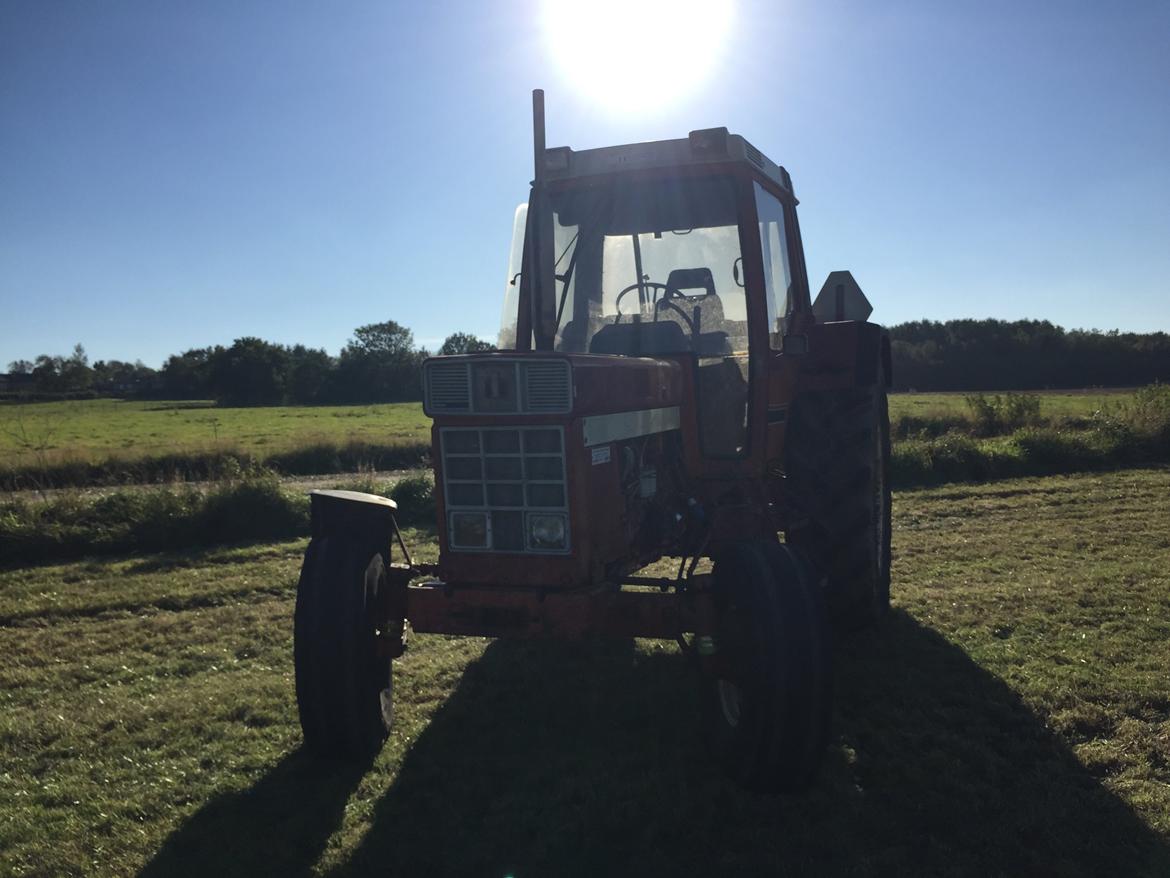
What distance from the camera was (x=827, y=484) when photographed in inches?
192

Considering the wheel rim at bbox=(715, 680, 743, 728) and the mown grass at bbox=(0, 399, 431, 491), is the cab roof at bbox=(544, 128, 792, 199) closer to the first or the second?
the wheel rim at bbox=(715, 680, 743, 728)

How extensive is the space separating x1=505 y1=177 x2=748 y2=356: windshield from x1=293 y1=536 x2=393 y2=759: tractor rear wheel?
64.1 inches

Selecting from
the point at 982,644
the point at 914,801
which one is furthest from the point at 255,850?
the point at 982,644

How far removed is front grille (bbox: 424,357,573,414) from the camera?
3314 millimetres

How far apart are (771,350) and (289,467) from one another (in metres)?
14.9

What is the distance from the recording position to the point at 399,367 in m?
51.8

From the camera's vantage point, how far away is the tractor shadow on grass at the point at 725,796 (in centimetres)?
291

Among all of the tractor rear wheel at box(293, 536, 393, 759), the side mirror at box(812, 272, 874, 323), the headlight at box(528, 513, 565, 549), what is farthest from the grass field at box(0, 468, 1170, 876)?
the side mirror at box(812, 272, 874, 323)

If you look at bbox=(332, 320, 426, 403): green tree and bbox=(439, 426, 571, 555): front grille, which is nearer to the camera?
bbox=(439, 426, 571, 555): front grille

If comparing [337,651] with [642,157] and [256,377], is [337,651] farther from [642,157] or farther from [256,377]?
[256,377]

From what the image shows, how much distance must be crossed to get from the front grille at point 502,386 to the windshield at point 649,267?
3.53 feet

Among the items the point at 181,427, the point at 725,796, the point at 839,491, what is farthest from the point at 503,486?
the point at 181,427

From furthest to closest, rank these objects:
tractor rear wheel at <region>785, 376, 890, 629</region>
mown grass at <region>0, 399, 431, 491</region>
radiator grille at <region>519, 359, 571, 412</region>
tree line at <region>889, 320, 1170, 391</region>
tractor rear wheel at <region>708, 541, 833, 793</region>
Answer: tree line at <region>889, 320, 1170, 391</region> < mown grass at <region>0, 399, 431, 491</region> < tractor rear wheel at <region>785, 376, 890, 629</region> < radiator grille at <region>519, 359, 571, 412</region> < tractor rear wheel at <region>708, 541, 833, 793</region>

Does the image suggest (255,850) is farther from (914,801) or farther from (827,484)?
(827,484)
